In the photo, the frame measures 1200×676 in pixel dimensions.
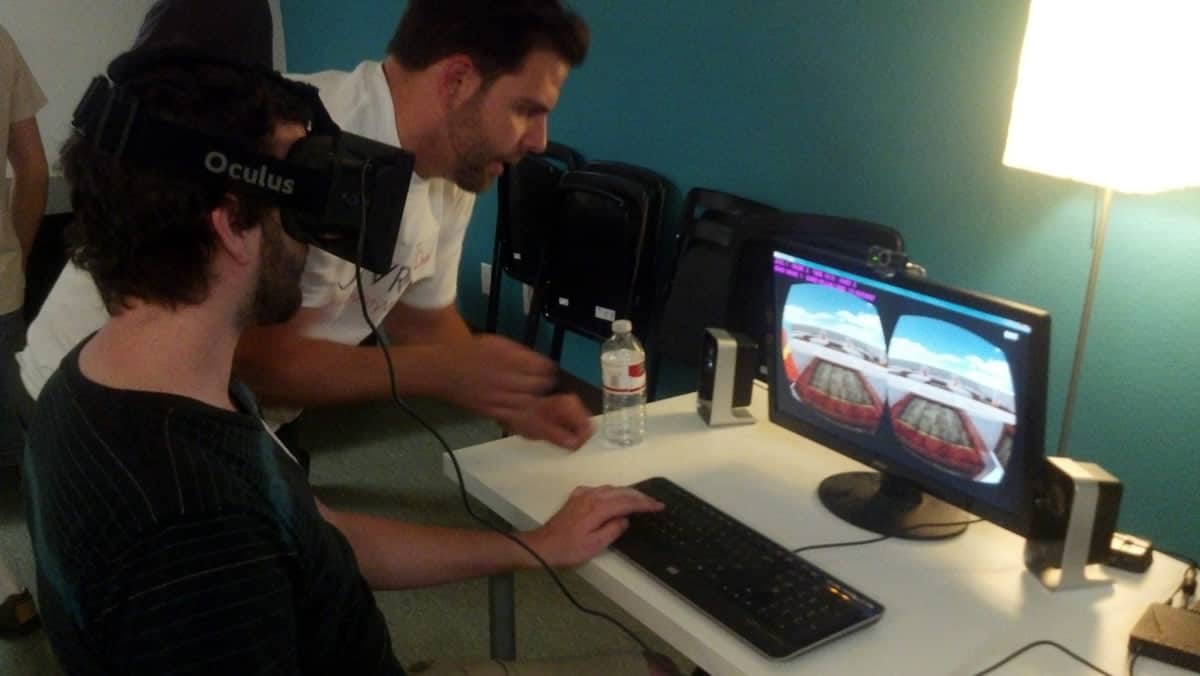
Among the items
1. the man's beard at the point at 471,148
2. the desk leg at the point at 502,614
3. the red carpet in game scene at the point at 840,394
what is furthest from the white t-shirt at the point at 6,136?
the red carpet in game scene at the point at 840,394

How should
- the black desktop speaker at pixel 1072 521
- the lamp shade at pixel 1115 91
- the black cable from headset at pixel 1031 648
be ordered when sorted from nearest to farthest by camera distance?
the black cable from headset at pixel 1031 648, the black desktop speaker at pixel 1072 521, the lamp shade at pixel 1115 91

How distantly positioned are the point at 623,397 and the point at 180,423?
859 millimetres

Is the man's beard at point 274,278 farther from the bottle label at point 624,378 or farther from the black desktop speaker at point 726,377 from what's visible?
the black desktop speaker at point 726,377

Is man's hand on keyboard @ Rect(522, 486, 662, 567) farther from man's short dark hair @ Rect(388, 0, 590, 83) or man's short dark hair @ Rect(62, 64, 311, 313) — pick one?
man's short dark hair @ Rect(388, 0, 590, 83)

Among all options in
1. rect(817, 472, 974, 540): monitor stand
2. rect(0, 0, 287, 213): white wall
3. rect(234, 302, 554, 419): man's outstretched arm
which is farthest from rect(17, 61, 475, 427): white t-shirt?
rect(0, 0, 287, 213): white wall

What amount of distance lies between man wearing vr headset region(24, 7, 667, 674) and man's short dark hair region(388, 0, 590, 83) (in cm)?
58

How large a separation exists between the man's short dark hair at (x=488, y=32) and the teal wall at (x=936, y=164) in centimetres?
97

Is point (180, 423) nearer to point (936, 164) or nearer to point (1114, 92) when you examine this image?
point (1114, 92)

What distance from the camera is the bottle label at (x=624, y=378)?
5.54ft

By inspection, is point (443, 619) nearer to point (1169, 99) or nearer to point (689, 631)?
point (689, 631)

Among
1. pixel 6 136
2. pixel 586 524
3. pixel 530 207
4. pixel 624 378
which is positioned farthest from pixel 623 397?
pixel 6 136

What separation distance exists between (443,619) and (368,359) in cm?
106

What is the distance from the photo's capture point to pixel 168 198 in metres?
1.01

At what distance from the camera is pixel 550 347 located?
3.60 metres
